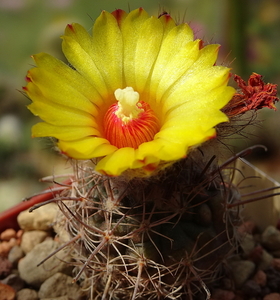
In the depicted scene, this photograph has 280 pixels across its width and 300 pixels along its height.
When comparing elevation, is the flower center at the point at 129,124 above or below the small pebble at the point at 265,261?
above

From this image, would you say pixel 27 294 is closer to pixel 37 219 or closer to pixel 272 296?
pixel 37 219

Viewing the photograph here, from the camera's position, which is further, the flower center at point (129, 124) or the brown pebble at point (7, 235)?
the brown pebble at point (7, 235)

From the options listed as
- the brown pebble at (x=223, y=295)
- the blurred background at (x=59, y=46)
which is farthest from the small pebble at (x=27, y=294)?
the blurred background at (x=59, y=46)

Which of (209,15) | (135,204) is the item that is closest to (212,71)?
(135,204)

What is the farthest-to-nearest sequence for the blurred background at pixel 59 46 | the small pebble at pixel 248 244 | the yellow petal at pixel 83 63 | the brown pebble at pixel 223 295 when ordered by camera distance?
the blurred background at pixel 59 46
the small pebble at pixel 248 244
the brown pebble at pixel 223 295
the yellow petal at pixel 83 63

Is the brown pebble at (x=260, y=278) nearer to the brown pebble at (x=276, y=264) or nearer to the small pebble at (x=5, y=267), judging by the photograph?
the brown pebble at (x=276, y=264)

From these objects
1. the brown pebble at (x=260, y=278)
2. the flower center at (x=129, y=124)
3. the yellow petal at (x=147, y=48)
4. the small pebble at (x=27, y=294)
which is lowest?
the brown pebble at (x=260, y=278)

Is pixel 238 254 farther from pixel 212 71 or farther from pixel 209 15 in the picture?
pixel 209 15

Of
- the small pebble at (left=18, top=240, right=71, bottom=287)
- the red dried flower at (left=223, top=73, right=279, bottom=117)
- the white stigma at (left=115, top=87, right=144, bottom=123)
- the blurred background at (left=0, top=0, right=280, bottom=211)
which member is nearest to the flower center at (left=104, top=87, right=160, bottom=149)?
the white stigma at (left=115, top=87, right=144, bottom=123)
